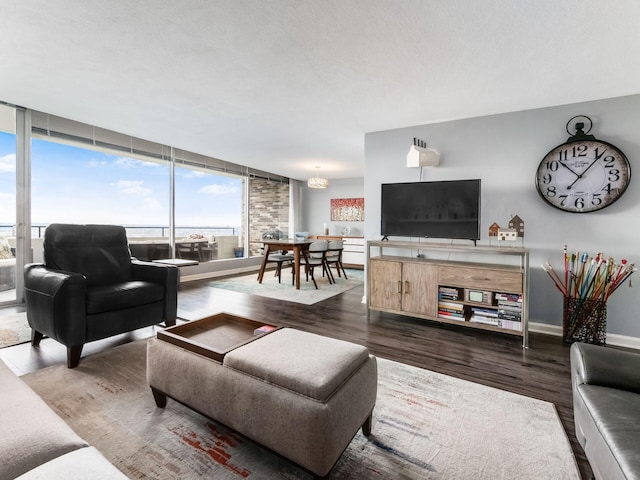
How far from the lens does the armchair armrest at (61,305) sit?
6.91 feet

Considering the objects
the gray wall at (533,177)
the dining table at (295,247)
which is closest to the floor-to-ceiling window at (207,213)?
the dining table at (295,247)

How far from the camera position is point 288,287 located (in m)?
5.10

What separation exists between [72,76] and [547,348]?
4736mm

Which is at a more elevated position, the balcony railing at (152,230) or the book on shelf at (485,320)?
the balcony railing at (152,230)

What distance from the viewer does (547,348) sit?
263 cm

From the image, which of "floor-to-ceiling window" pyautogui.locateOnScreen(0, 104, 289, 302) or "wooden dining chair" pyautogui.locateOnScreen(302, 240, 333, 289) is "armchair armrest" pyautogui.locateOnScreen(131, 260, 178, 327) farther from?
"wooden dining chair" pyautogui.locateOnScreen(302, 240, 333, 289)

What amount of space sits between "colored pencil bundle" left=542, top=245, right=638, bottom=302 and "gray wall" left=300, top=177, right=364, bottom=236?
511 centimetres

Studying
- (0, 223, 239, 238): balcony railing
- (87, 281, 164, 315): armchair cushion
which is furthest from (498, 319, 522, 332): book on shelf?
(0, 223, 239, 238): balcony railing

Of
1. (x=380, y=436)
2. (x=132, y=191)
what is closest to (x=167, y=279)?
(x=380, y=436)

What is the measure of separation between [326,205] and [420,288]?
17.9 ft

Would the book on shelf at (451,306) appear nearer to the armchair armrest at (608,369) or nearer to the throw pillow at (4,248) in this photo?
the armchair armrest at (608,369)

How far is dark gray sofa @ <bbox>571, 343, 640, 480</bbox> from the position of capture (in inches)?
34.7

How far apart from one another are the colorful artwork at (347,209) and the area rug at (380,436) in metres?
6.09

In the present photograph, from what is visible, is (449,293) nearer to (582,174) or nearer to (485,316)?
(485,316)
